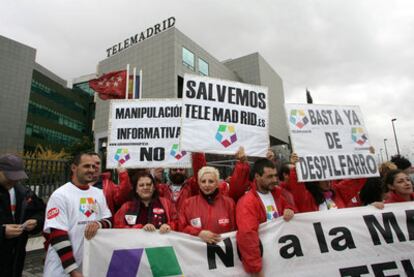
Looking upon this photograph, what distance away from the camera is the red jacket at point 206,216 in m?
3.16

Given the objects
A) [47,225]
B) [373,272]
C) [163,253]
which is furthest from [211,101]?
[373,272]

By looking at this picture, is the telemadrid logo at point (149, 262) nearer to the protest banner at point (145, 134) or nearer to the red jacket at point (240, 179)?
the red jacket at point (240, 179)

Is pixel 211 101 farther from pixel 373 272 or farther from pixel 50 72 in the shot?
pixel 50 72

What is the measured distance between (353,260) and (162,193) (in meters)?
2.54

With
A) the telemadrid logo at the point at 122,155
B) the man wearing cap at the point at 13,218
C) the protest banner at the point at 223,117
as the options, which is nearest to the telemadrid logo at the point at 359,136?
the protest banner at the point at 223,117

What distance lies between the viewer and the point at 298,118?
3.94 metres

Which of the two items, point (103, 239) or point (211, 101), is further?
point (211, 101)

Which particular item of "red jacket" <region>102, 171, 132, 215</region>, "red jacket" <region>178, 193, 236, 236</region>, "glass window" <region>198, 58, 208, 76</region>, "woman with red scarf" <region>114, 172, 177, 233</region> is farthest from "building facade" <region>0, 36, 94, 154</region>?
"red jacket" <region>178, 193, 236, 236</region>

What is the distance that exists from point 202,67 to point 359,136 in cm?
2845

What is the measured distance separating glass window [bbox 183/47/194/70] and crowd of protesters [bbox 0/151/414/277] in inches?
1027

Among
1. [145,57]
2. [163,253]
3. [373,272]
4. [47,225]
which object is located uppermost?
[145,57]

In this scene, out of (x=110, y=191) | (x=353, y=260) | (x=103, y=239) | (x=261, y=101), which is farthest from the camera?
(x=261, y=101)

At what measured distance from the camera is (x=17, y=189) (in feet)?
10.1

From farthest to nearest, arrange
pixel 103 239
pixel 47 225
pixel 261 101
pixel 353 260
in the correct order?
1. pixel 261 101
2. pixel 353 260
3. pixel 103 239
4. pixel 47 225
